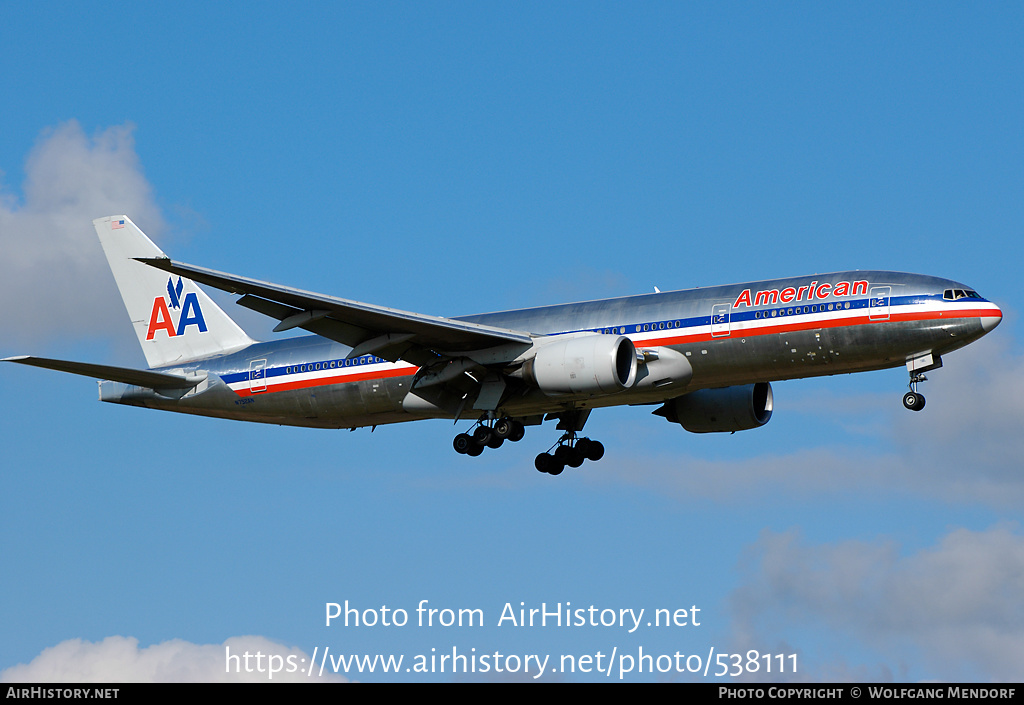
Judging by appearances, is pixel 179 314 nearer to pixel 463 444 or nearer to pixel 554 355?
pixel 463 444

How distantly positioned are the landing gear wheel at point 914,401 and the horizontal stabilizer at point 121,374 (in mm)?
23155

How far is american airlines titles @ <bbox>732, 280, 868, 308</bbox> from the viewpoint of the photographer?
3594 centimetres

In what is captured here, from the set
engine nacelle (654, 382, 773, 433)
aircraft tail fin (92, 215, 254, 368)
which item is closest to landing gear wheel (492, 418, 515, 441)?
engine nacelle (654, 382, 773, 433)

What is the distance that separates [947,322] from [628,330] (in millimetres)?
8945

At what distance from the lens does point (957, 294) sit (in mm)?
35312

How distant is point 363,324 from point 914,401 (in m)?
15.7

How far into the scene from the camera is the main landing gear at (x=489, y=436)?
39875mm

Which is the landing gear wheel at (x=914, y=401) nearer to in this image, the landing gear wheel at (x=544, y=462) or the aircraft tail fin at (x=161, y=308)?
the landing gear wheel at (x=544, y=462)

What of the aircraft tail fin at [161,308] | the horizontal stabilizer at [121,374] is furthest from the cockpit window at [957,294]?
the horizontal stabilizer at [121,374]

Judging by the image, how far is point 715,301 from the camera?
37250 mm

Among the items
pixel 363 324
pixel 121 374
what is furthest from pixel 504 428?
pixel 121 374

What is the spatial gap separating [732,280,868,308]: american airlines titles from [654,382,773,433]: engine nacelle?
21.6 ft
